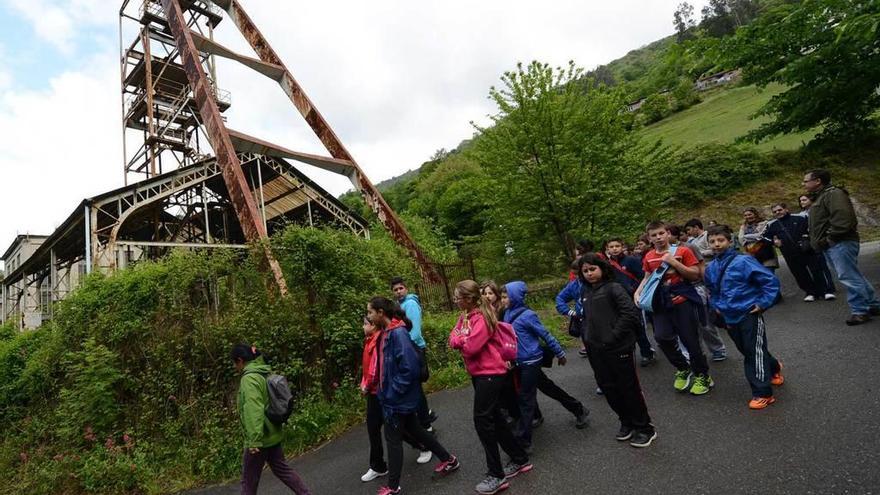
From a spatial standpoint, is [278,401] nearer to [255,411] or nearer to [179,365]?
[255,411]

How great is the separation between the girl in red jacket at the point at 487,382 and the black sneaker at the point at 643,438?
2.93 feet

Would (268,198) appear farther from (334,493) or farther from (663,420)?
(663,420)

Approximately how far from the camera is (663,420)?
3932mm

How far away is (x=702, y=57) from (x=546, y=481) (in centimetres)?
652

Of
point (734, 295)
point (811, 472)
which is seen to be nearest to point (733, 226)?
point (734, 295)

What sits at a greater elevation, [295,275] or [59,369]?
[295,275]

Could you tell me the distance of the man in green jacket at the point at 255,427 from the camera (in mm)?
3348

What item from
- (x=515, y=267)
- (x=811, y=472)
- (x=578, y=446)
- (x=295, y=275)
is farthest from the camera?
(x=515, y=267)

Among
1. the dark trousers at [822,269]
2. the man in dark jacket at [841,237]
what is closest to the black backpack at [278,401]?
the man in dark jacket at [841,237]

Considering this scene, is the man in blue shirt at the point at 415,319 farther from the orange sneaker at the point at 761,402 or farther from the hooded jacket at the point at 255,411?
the orange sneaker at the point at 761,402

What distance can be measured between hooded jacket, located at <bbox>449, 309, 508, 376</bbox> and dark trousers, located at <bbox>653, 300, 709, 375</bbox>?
1.96 m

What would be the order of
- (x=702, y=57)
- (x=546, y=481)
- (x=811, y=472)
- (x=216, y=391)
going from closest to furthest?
1. (x=811, y=472)
2. (x=546, y=481)
3. (x=216, y=391)
4. (x=702, y=57)

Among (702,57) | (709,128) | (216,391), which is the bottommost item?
(216,391)

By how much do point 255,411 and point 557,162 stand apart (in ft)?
32.0
